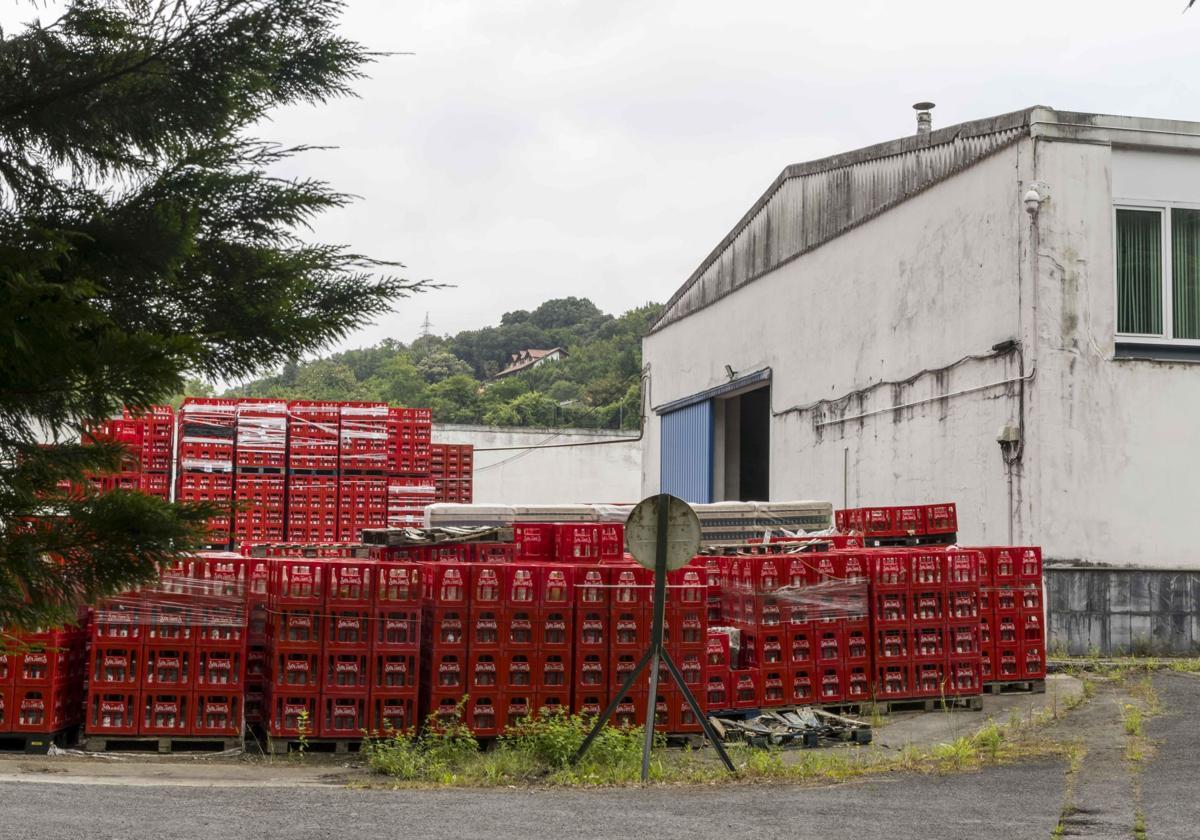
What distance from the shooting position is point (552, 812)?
27.8ft

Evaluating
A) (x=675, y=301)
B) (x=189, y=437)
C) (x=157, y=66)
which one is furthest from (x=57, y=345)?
(x=675, y=301)

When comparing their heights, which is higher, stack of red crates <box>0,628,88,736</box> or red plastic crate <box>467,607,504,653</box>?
red plastic crate <box>467,607,504,653</box>

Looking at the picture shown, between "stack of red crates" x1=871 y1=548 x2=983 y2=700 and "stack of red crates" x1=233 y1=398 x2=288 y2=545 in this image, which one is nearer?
"stack of red crates" x1=871 y1=548 x2=983 y2=700

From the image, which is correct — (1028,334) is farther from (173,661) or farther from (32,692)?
(32,692)

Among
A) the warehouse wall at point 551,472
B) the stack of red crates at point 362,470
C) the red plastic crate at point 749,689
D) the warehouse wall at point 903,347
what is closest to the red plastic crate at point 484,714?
the red plastic crate at point 749,689

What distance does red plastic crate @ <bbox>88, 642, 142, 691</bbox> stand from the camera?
11.1m

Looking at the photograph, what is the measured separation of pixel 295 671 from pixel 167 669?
3.81ft

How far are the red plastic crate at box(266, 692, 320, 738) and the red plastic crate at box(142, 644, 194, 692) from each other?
0.83 meters

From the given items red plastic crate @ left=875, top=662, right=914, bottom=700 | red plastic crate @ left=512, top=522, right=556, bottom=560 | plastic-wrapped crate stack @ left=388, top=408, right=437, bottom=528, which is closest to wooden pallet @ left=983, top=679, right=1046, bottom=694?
red plastic crate @ left=875, top=662, right=914, bottom=700

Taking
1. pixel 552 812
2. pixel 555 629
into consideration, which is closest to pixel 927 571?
pixel 555 629

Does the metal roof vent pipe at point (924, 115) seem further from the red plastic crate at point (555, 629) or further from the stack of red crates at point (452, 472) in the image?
the red plastic crate at point (555, 629)

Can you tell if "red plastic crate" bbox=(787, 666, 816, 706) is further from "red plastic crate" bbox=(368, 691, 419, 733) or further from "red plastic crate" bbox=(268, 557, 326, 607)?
"red plastic crate" bbox=(268, 557, 326, 607)

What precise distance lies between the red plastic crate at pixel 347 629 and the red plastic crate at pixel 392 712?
486 millimetres

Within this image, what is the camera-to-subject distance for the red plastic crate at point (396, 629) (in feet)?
37.1
